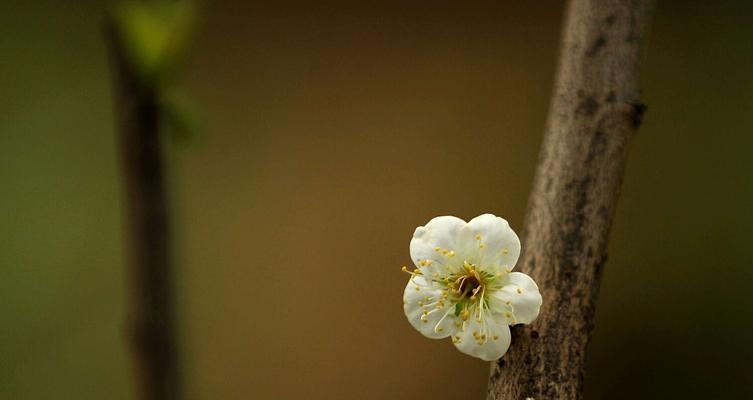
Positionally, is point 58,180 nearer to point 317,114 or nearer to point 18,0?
point 18,0

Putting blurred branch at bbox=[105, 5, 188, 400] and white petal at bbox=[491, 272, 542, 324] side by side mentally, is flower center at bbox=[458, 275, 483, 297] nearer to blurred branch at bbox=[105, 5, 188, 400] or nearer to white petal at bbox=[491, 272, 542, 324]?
white petal at bbox=[491, 272, 542, 324]

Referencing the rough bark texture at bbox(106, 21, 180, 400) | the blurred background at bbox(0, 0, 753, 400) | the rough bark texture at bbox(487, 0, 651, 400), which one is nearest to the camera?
the rough bark texture at bbox(487, 0, 651, 400)

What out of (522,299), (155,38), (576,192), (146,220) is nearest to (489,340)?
(522,299)

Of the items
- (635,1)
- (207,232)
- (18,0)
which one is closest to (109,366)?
(207,232)

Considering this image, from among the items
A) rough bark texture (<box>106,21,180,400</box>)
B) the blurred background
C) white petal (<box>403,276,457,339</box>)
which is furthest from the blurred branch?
the blurred background

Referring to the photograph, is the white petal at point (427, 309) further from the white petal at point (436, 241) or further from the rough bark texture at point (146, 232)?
the rough bark texture at point (146, 232)

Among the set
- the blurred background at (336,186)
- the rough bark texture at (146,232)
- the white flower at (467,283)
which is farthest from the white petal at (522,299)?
the blurred background at (336,186)
